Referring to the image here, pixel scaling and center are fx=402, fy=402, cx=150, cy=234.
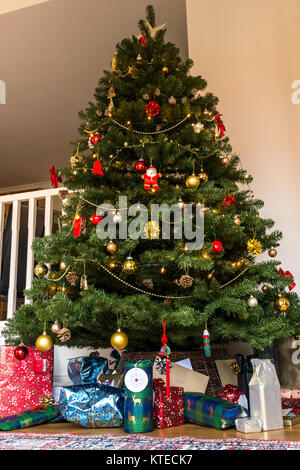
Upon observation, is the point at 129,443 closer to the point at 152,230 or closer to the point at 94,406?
the point at 94,406

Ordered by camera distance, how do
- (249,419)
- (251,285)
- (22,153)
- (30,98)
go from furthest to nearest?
(22,153) < (30,98) < (251,285) < (249,419)

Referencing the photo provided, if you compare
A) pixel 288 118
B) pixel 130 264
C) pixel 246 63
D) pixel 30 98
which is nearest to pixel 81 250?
pixel 130 264

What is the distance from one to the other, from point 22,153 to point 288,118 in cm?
337

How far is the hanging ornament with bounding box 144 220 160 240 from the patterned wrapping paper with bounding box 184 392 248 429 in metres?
0.47

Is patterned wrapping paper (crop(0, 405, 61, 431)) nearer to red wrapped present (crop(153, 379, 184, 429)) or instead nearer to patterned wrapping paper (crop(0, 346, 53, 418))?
patterned wrapping paper (crop(0, 346, 53, 418))

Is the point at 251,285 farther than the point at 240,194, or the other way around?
the point at 240,194

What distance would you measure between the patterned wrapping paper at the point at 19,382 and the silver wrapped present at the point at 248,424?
739mm

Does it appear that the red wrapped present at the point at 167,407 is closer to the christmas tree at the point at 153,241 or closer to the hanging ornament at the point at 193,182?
the christmas tree at the point at 153,241

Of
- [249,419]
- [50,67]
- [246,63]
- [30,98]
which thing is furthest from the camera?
[30,98]

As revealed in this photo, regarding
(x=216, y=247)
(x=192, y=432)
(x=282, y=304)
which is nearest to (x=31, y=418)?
(x=192, y=432)

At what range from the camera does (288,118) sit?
6.80 feet

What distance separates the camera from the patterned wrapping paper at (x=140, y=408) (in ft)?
3.30

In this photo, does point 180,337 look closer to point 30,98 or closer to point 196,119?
point 196,119

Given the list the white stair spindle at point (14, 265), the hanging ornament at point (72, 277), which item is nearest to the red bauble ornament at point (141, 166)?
the hanging ornament at point (72, 277)
